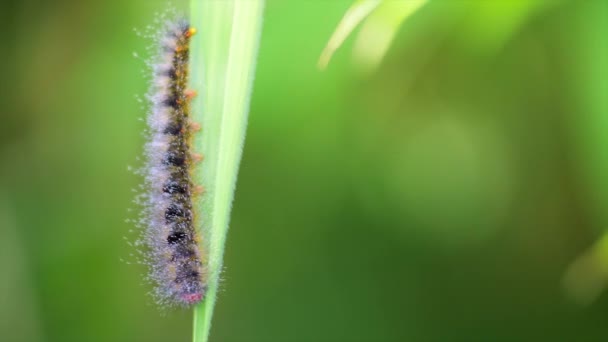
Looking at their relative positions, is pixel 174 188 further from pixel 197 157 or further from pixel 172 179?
pixel 197 157

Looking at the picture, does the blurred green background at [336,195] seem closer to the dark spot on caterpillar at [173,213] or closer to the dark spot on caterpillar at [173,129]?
the dark spot on caterpillar at [173,129]

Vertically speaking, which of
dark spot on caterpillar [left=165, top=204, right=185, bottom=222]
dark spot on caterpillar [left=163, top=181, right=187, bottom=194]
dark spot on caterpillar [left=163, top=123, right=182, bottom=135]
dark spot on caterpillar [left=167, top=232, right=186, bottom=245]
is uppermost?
dark spot on caterpillar [left=163, top=123, right=182, bottom=135]

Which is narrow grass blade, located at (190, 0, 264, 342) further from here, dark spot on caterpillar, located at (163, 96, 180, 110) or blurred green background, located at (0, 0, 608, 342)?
blurred green background, located at (0, 0, 608, 342)

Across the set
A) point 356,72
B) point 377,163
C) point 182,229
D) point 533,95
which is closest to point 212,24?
point 182,229

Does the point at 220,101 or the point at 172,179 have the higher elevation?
the point at 220,101

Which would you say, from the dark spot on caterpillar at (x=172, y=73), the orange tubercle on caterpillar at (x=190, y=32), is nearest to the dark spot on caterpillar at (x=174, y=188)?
the dark spot on caterpillar at (x=172, y=73)

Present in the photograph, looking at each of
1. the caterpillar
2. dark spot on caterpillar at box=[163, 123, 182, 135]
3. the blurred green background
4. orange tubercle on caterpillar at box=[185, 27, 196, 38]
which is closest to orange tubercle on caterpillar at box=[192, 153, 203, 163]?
the caterpillar

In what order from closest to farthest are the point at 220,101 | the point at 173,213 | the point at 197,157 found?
the point at 220,101 < the point at 197,157 < the point at 173,213

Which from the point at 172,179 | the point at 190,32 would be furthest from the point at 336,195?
the point at 190,32
